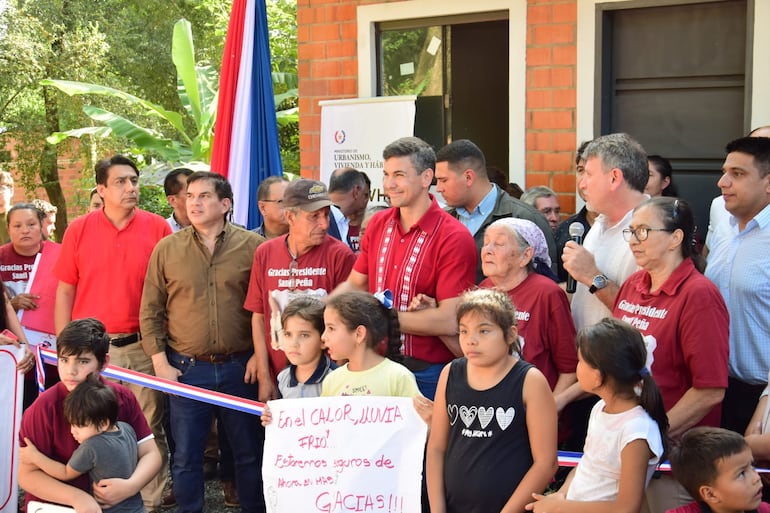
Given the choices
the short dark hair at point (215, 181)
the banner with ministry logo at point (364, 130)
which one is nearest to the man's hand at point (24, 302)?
the short dark hair at point (215, 181)

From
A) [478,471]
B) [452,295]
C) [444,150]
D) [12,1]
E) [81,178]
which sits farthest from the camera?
[81,178]

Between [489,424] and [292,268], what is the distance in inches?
73.8

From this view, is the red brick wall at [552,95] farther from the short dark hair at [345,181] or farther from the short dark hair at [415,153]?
the short dark hair at [415,153]

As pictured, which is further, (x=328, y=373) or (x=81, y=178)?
(x=81, y=178)

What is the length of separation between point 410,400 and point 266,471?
0.82 meters

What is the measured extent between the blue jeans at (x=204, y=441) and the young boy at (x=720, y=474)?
279 centimetres

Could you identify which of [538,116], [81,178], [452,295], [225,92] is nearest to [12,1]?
[81,178]

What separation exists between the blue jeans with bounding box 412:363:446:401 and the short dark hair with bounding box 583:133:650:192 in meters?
1.35

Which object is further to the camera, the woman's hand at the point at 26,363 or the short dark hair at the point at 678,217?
the woman's hand at the point at 26,363

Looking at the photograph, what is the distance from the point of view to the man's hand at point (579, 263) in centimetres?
419

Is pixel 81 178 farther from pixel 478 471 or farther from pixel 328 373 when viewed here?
pixel 478 471

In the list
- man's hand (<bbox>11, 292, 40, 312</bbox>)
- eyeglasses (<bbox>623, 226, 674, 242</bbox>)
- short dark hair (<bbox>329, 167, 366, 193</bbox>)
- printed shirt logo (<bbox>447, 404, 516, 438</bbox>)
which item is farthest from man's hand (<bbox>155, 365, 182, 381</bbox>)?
eyeglasses (<bbox>623, 226, 674, 242</bbox>)

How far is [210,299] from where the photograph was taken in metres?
5.39

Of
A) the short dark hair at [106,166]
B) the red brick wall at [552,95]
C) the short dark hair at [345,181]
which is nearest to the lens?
the short dark hair at [106,166]
